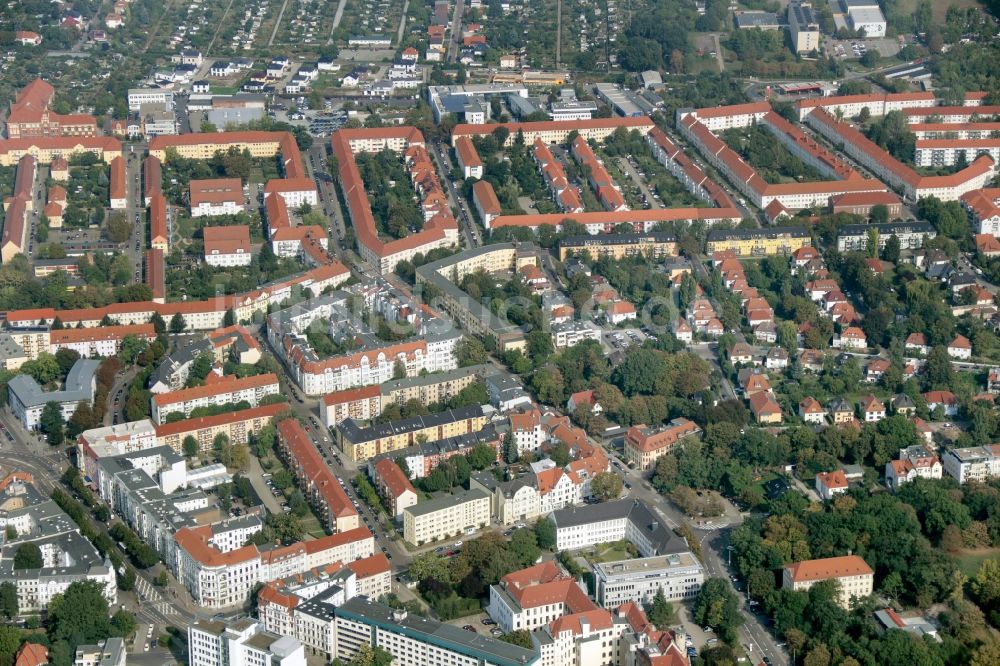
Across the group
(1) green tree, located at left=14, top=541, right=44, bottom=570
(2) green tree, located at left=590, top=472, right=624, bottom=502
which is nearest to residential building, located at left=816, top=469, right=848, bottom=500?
(2) green tree, located at left=590, top=472, right=624, bottom=502

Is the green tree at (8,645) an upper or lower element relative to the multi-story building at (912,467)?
upper


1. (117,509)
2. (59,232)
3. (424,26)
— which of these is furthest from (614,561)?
(424,26)

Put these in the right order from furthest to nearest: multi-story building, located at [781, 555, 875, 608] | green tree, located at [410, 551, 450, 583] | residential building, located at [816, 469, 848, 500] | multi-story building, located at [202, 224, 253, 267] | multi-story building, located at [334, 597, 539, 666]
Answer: multi-story building, located at [202, 224, 253, 267], residential building, located at [816, 469, 848, 500], green tree, located at [410, 551, 450, 583], multi-story building, located at [781, 555, 875, 608], multi-story building, located at [334, 597, 539, 666]

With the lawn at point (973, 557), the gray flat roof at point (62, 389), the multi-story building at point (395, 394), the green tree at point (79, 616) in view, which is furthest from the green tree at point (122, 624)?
the lawn at point (973, 557)

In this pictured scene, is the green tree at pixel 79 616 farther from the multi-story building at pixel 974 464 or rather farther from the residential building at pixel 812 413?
the multi-story building at pixel 974 464

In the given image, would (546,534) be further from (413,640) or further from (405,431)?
(405,431)

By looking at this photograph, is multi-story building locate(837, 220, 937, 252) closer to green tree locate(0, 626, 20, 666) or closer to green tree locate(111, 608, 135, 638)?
green tree locate(111, 608, 135, 638)

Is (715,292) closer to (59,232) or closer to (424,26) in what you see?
(59,232)
